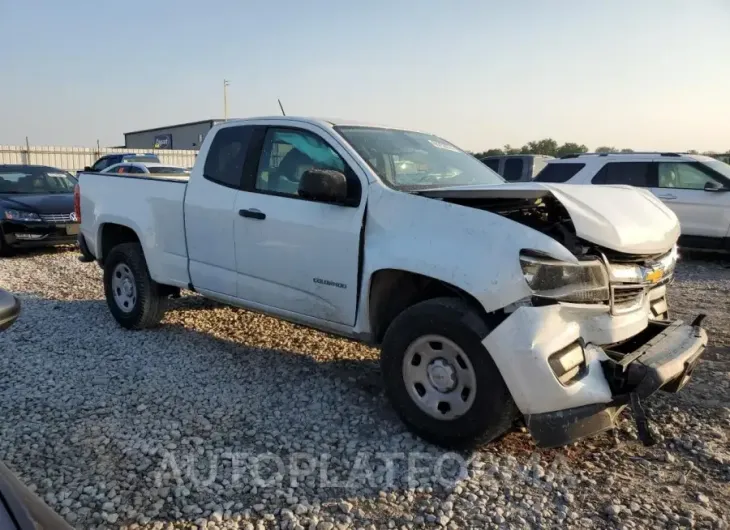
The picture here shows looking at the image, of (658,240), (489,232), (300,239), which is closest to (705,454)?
(658,240)

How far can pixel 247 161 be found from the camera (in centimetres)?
463

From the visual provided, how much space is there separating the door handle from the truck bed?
2.70 feet

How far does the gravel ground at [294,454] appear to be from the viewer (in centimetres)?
283

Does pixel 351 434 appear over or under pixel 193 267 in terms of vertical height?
under

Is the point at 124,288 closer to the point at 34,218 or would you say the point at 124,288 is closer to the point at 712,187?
the point at 34,218

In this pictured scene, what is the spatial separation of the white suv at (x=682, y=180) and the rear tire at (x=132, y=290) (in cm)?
771

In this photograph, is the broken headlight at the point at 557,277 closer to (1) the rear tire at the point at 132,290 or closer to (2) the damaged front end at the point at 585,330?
(2) the damaged front end at the point at 585,330

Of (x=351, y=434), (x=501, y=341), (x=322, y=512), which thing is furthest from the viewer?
(x=351, y=434)

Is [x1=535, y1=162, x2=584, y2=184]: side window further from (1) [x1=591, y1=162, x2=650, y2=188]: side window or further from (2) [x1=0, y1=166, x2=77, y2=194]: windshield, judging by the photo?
(2) [x1=0, y1=166, x2=77, y2=194]: windshield

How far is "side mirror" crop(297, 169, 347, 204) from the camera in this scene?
367cm

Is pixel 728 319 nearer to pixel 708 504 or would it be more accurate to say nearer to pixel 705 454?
pixel 705 454

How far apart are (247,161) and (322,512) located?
2.78 metres

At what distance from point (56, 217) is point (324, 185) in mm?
7933

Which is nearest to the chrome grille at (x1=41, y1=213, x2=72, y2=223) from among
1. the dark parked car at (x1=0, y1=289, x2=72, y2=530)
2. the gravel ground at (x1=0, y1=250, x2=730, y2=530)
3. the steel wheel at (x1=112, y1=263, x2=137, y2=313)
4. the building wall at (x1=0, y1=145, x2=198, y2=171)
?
the steel wheel at (x1=112, y1=263, x2=137, y2=313)
